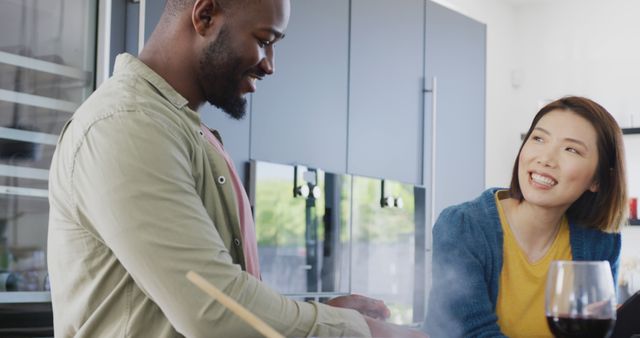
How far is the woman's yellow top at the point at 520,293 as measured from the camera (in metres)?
1.86

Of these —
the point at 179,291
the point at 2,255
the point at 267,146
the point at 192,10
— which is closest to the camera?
the point at 179,291

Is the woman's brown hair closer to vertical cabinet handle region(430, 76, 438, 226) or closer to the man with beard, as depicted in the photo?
the man with beard

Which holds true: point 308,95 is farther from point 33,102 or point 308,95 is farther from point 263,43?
point 263,43

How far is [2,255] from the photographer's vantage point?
8.16 feet

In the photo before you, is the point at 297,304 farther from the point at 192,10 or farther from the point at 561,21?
the point at 561,21

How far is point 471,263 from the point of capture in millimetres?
1844

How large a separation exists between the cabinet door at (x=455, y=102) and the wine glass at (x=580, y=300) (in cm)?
313

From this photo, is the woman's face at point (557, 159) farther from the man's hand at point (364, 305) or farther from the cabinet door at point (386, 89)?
the cabinet door at point (386, 89)

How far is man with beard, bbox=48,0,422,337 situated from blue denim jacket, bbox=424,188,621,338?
50 cm

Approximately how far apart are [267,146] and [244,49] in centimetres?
185

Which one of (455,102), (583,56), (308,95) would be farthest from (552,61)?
(308,95)

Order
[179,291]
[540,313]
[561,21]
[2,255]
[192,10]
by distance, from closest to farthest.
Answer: [179,291]
[192,10]
[540,313]
[2,255]
[561,21]

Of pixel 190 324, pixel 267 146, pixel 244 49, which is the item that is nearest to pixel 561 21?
pixel 267 146

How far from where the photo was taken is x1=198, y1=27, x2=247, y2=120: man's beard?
1354mm
